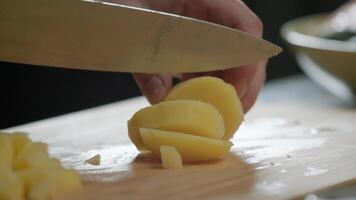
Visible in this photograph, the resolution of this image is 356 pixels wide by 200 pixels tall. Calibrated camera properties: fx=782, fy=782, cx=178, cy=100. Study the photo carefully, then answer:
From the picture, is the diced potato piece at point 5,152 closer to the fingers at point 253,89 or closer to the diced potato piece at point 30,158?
the diced potato piece at point 30,158

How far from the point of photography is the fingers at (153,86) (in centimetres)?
164

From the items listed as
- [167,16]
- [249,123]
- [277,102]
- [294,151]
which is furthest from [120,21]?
[277,102]

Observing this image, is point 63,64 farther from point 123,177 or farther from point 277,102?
point 277,102

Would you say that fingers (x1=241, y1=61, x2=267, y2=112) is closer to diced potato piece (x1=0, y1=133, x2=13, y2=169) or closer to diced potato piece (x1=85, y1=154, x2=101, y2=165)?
diced potato piece (x1=85, y1=154, x2=101, y2=165)

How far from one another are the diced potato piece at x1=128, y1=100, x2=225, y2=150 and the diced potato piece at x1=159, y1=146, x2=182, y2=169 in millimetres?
36

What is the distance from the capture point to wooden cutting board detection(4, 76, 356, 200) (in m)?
1.26

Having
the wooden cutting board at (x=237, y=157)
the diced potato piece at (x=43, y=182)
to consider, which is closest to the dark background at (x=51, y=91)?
the wooden cutting board at (x=237, y=157)

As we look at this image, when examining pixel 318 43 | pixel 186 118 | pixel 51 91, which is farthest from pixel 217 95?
pixel 51 91

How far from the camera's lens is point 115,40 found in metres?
1.44

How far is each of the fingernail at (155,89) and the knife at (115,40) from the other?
142 mm

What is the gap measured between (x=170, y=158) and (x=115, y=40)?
246 millimetres

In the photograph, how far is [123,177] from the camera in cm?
134

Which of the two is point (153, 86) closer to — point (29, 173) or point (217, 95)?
point (217, 95)

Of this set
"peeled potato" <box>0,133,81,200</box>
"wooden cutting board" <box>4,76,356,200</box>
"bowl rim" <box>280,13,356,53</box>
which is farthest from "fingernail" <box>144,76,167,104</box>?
A: "bowl rim" <box>280,13,356,53</box>
